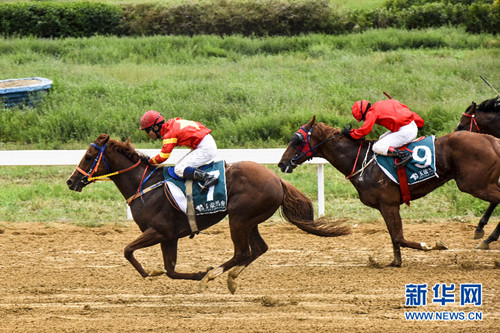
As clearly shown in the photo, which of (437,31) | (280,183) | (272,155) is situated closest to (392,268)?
(280,183)

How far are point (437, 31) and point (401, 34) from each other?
1476 mm

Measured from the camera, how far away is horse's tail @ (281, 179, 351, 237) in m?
7.59

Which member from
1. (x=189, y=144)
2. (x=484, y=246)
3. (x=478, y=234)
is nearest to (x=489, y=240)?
(x=484, y=246)

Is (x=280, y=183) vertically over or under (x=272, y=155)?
over

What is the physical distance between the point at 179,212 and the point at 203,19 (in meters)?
17.7

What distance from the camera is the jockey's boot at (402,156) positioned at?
7930 millimetres

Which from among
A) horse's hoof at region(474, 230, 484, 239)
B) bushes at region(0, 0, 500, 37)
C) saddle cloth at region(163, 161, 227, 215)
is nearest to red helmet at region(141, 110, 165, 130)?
saddle cloth at region(163, 161, 227, 215)

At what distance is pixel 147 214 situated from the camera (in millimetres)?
7312

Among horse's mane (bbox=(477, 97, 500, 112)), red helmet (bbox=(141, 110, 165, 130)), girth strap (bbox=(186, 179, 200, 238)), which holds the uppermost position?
red helmet (bbox=(141, 110, 165, 130))

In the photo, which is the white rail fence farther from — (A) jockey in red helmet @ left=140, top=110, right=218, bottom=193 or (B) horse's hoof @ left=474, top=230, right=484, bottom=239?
(A) jockey in red helmet @ left=140, top=110, right=218, bottom=193

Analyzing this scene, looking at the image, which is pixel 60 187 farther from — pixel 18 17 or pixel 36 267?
pixel 18 17

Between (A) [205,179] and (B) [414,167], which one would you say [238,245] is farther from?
(B) [414,167]

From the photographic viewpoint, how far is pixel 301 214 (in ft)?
25.2

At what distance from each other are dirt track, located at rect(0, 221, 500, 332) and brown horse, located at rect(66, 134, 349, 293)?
41 cm
